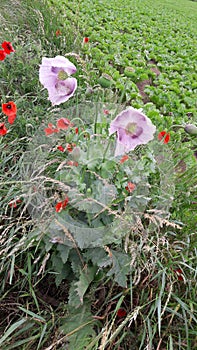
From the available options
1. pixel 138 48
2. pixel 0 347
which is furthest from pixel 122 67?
pixel 0 347

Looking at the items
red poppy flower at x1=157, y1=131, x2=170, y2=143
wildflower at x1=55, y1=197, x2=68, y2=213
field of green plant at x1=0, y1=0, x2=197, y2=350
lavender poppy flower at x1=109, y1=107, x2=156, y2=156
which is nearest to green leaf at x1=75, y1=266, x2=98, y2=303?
field of green plant at x1=0, y1=0, x2=197, y2=350

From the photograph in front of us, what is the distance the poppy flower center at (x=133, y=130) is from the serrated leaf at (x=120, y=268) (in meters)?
0.52

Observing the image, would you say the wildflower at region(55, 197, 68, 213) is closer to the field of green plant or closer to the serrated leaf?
the field of green plant

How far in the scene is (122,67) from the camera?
3.48 meters

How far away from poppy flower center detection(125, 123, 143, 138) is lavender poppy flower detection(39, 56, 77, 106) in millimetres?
297

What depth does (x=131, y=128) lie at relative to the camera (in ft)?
3.92

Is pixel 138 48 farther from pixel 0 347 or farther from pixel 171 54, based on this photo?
pixel 0 347

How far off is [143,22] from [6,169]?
5327mm

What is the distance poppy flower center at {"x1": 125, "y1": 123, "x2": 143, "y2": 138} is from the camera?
119 cm

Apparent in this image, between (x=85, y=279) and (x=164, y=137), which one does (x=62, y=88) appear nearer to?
(x=164, y=137)

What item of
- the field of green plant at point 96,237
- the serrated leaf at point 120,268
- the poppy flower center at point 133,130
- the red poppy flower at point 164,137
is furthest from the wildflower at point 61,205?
the red poppy flower at point 164,137

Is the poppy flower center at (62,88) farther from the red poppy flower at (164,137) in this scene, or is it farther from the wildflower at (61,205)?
the red poppy flower at (164,137)

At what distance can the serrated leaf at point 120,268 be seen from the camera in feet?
4.35

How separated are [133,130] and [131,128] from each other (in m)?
0.01
